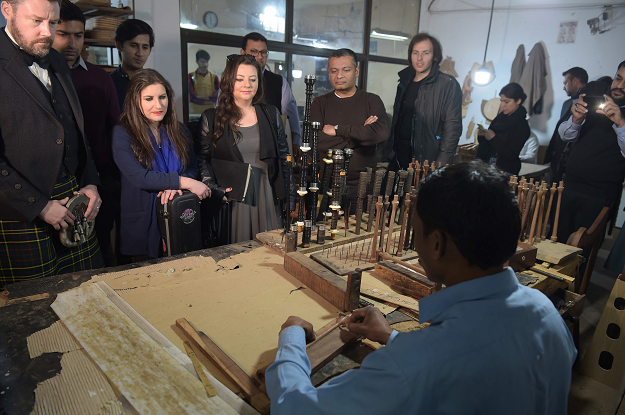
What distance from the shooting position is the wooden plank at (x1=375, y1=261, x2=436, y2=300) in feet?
6.52

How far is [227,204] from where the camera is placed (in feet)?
10.6

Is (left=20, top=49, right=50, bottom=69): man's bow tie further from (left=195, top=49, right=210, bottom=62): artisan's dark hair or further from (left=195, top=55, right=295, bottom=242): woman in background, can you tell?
(left=195, top=49, right=210, bottom=62): artisan's dark hair

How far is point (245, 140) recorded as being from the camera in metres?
3.20

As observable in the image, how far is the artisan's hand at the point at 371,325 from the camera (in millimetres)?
1393

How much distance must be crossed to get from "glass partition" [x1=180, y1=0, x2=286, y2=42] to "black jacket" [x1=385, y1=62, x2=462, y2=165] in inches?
105

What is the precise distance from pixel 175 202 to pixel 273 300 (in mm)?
1251

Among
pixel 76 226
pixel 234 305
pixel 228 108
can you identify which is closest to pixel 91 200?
pixel 76 226

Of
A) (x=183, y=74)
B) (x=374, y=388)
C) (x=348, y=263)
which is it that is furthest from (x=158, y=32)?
(x=374, y=388)

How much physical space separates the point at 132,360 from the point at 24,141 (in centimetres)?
158

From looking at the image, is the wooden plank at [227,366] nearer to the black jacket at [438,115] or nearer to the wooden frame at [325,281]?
the wooden frame at [325,281]

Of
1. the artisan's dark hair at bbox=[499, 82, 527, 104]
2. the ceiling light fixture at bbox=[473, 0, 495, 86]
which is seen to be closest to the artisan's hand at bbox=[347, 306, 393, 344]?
the artisan's dark hair at bbox=[499, 82, 527, 104]

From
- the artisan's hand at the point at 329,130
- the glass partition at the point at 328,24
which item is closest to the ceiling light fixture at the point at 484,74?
the glass partition at the point at 328,24

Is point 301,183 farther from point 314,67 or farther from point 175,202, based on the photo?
point 314,67

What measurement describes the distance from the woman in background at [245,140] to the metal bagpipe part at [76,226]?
2.96ft
